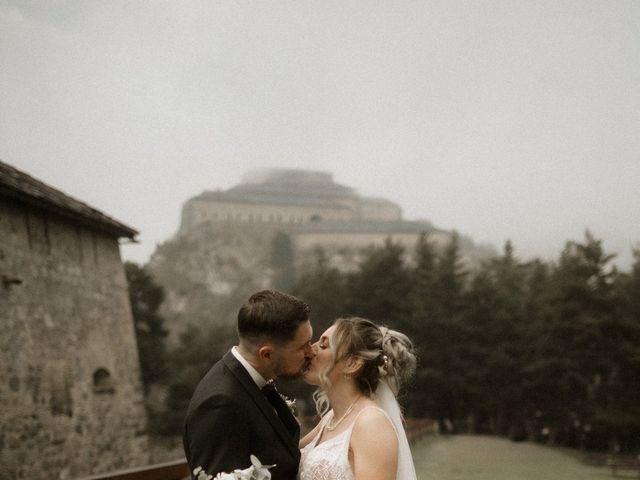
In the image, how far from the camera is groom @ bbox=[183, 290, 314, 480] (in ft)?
7.16

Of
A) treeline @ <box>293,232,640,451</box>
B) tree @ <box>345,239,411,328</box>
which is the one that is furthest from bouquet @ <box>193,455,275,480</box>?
tree @ <box>345,239,411,328</box>

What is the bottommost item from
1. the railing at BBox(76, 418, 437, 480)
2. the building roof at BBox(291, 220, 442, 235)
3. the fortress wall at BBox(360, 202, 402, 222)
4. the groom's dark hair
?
the railing at BBox(76, 418, 437, 480)

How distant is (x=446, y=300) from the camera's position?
29.1 metres

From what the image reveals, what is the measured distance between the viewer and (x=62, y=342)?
28.7 feet

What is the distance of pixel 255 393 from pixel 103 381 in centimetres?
899

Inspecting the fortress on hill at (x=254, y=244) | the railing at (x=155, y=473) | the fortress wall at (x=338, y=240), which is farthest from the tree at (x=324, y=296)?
the fortress wall at (x=338, y=240)

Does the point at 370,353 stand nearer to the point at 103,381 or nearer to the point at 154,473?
the point at 154,473

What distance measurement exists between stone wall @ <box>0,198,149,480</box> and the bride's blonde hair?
19.7ft

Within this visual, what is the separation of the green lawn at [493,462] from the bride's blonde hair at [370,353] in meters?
9.92

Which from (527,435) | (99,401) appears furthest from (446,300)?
(99,401)

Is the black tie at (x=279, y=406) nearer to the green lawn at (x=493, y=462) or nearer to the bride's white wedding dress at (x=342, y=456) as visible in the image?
the bride's white wedding dress at (x=342, y=456)

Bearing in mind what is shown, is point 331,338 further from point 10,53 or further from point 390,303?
point 390,303

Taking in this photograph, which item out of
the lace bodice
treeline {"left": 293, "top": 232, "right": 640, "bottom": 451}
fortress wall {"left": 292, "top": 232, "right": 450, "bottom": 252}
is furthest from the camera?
fortress wall {"left": 292, "top": 232, "right": 450, "bottom": 252}

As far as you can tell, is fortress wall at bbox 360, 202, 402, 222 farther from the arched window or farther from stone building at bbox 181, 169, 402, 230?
the arched window
